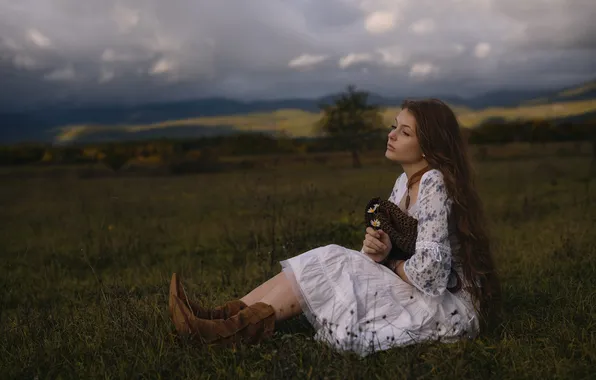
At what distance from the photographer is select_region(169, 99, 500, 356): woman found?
11.0 feet

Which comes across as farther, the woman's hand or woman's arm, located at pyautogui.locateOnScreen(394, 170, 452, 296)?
the woman's hand

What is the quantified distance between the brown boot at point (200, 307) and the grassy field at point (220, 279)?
0.21m

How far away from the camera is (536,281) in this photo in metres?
5.27

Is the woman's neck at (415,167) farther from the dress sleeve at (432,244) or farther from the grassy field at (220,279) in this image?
the grassy field at (220,279)

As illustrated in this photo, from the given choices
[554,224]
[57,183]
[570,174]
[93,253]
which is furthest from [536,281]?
[57,183]

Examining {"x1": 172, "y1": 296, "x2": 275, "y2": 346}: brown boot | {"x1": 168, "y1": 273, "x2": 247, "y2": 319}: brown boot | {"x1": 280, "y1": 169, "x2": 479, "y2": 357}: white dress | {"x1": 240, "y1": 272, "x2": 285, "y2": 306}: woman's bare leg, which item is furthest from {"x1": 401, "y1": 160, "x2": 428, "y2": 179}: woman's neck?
{"x1": 168, "y1": 273, "x2": 247, "y2": 319}: brown boot

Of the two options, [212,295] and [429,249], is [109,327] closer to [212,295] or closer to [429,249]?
[212,295]

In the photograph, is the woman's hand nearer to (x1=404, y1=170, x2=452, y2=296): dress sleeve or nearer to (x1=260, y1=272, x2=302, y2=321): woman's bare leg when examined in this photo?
(x1=404, y1=170, x2=452, y2=296): dress sleeve

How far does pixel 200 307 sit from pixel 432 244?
1.38 meters

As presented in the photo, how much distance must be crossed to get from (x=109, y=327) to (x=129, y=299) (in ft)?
0.97

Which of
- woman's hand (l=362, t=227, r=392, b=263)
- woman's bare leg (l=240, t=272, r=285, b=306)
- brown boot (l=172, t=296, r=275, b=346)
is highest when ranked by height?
woman's hand (l=362, t=227, r=392, b=263)

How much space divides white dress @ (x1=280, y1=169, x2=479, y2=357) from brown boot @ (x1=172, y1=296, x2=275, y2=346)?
0.79 feet

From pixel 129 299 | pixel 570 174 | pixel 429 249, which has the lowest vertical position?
pixel 570 174

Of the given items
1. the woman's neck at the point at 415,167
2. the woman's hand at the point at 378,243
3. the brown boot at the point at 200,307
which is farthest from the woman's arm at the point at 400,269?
the brown boot at the point at 200,307
